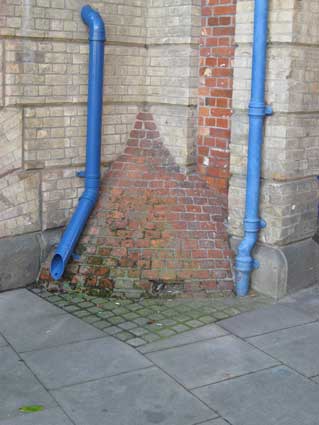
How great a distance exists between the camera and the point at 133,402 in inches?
153

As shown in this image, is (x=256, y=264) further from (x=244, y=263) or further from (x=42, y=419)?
(x=42, y=419)

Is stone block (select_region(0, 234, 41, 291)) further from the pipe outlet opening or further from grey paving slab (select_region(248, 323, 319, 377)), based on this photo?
grey paving slab (select_region(248, 323, 319, 377))

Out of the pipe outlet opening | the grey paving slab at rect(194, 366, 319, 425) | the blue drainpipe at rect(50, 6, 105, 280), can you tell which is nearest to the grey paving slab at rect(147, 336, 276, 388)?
the grey paving slab at rect(194, 366, 319, 425)

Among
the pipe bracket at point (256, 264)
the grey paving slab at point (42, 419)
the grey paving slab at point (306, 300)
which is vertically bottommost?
the grey paving slab at point (42, 419)

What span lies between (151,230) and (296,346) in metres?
1.81

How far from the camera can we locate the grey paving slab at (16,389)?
383 centimetres

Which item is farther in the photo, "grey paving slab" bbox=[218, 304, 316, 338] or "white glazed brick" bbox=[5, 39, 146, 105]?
"white glazed brick" bbox=[5, 39, 146, 105]

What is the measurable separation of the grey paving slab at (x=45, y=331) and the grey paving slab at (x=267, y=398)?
1201 millimetres

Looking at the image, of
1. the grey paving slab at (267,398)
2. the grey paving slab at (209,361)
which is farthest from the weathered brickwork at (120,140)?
the grey paving slab at (267,398)

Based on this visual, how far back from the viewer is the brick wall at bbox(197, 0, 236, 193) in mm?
6000

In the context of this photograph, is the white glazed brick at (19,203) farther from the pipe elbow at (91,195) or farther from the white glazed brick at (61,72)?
the white glazed brick at (61,72)

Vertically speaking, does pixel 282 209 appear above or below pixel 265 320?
above

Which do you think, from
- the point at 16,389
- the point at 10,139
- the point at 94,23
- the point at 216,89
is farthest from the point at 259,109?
the point at 16,389

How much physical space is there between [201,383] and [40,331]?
1.41 metres
